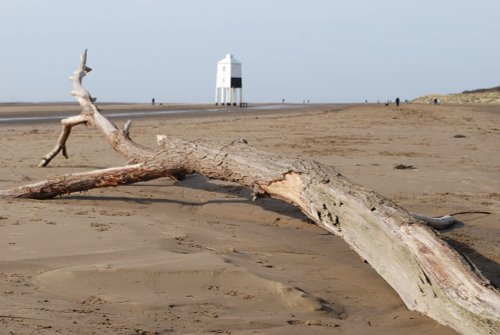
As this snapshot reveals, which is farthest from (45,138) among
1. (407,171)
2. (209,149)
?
(209,149)

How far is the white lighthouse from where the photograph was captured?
71062 millimetres

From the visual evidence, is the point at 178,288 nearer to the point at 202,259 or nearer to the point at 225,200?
the point at 202,259

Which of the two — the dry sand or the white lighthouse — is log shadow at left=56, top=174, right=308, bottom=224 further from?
the white lighthouse

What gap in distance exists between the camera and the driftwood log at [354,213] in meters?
4.34

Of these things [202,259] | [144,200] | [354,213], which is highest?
[354,213]

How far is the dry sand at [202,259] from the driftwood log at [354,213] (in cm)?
19

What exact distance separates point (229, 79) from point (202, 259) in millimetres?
66009

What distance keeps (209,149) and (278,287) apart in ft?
10.9

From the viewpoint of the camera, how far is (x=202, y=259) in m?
5.52

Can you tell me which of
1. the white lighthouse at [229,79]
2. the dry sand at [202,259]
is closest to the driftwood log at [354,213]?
the dry sand at [202,259]

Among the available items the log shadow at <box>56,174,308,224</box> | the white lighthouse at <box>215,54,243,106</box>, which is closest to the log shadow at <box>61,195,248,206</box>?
the log shadow at <box>56,174,308,224</box>

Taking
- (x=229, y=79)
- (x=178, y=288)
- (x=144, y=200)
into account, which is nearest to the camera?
(x=178, y=288)

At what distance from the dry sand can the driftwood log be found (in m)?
0.19

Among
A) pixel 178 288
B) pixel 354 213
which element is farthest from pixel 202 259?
pixel 354 213
